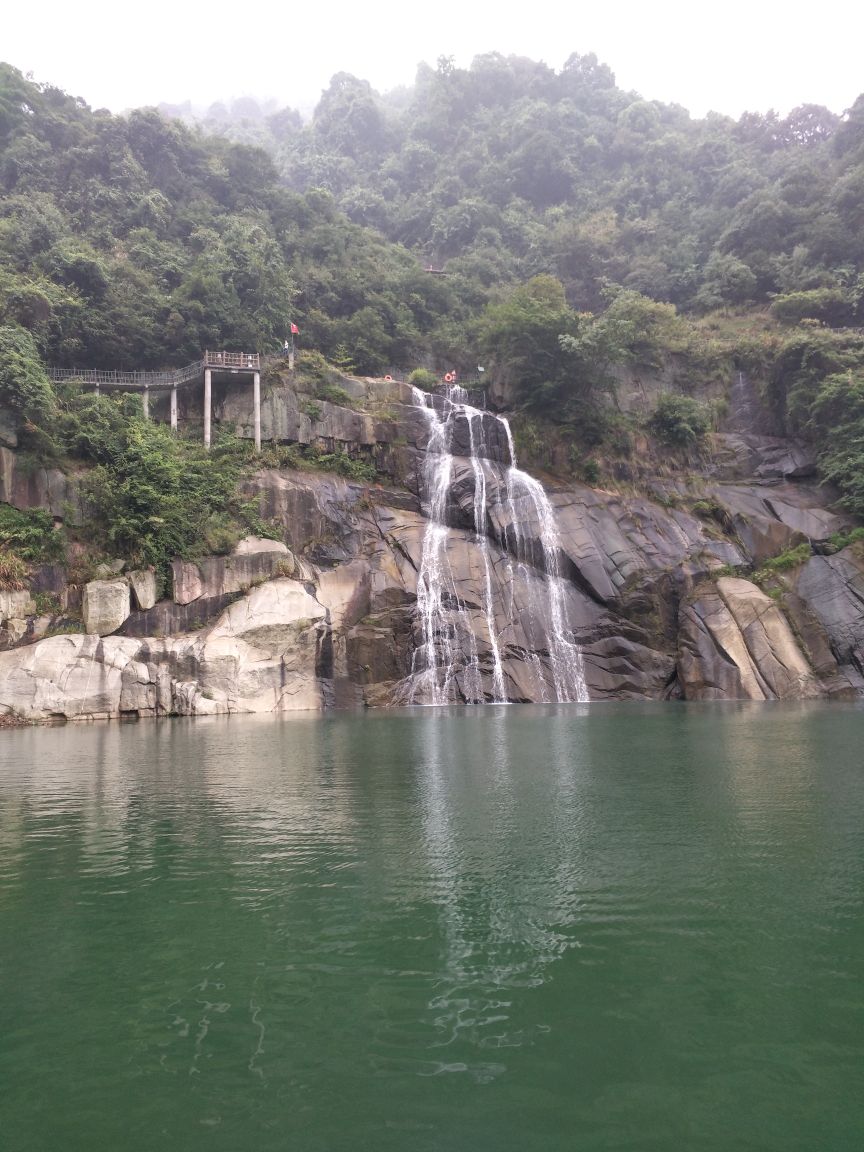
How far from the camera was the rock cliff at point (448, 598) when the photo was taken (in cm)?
2669

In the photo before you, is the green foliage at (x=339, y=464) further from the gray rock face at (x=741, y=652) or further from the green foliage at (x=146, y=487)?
the gray rock face at (x=741, y=652)

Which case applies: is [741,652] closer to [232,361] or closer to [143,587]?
[143,587]

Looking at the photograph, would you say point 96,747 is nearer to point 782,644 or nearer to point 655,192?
point 782,644

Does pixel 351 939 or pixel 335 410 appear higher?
pixel 335 410

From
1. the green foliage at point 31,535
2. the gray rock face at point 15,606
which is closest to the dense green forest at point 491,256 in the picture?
the green foliage at point 31,535

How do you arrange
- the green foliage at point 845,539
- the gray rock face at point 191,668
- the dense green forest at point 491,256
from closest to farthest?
the gray rock face at point 191,668
the green foliage at point 845,539
the dense green forest at point 491,256

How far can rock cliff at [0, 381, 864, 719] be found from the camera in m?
26.7

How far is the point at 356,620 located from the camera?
102ft

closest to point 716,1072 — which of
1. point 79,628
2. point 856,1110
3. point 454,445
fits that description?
point 856,1110

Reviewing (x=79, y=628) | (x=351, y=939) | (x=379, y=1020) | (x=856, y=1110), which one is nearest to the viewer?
(x=856, y=1110)

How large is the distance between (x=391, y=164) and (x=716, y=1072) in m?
81.8

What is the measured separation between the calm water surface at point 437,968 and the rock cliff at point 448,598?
15.9 m

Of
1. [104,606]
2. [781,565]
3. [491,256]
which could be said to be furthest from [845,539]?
[491,256]

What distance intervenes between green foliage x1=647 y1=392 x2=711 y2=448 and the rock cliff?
306 centimetres
